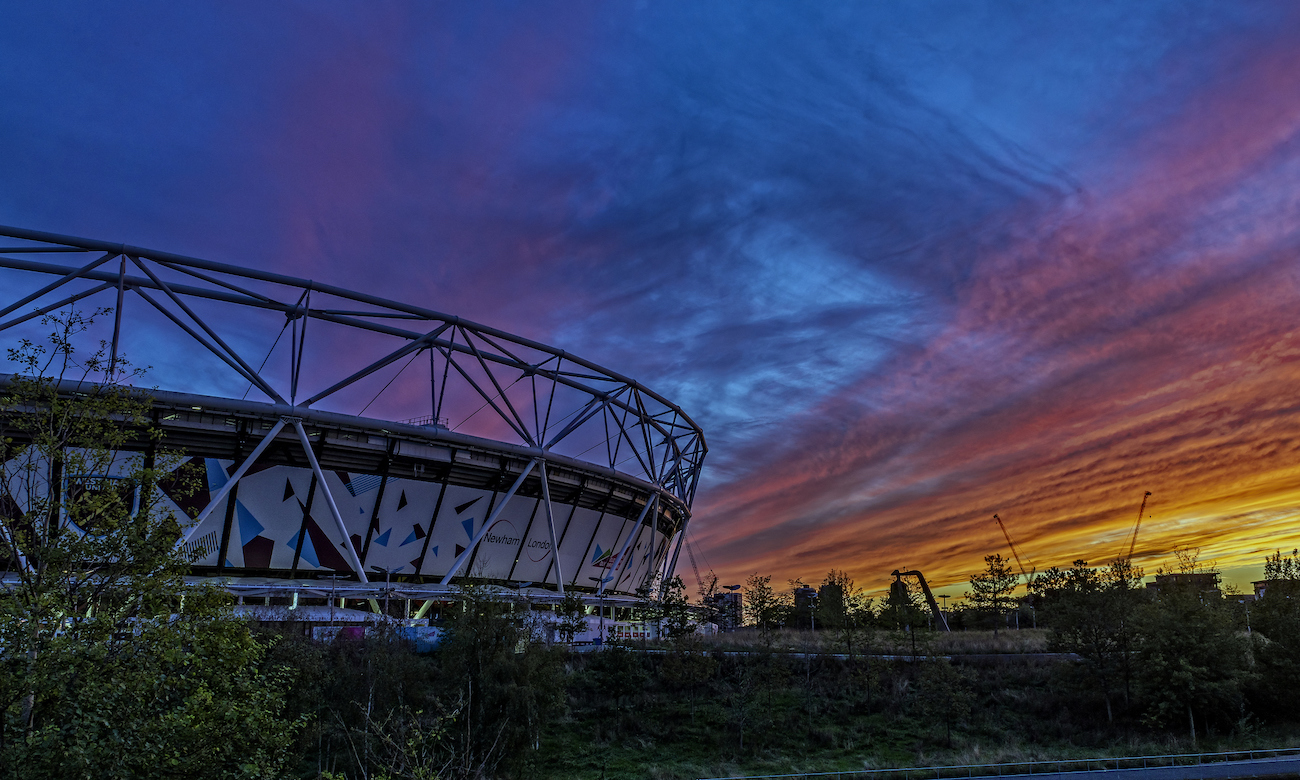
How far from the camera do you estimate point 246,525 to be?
44250 millimetres

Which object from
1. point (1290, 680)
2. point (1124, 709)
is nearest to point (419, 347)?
point (1124, 709)

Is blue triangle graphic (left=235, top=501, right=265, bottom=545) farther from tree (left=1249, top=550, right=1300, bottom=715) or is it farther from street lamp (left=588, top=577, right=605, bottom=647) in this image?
tree (left=1249, top=550, right=1300, bottom=715)

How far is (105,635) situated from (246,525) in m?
36.0

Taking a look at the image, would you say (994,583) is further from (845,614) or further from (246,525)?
(246,525)

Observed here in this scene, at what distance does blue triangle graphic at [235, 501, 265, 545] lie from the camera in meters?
44.0

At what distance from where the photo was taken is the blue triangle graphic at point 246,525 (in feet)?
144

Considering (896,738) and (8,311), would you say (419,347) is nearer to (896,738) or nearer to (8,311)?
(8,311)

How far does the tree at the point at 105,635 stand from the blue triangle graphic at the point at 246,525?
3376cm

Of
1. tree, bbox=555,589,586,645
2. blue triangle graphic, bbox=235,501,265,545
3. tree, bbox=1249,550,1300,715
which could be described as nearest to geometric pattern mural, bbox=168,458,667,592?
blue triangle graphic, bbox=235,501,265,545

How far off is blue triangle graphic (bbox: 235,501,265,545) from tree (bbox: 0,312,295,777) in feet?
111

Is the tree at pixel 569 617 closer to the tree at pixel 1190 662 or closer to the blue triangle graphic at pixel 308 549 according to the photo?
the blue triangle graphic at pixel 308 549

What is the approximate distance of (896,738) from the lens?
3866 centimetres

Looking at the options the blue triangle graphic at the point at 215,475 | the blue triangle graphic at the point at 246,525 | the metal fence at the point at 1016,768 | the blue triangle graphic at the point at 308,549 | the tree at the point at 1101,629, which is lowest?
the metal fence at the point at 1016,768

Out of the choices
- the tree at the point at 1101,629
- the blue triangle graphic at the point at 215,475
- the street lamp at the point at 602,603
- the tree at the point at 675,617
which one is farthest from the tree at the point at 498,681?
the tree at the point at 1101,629
